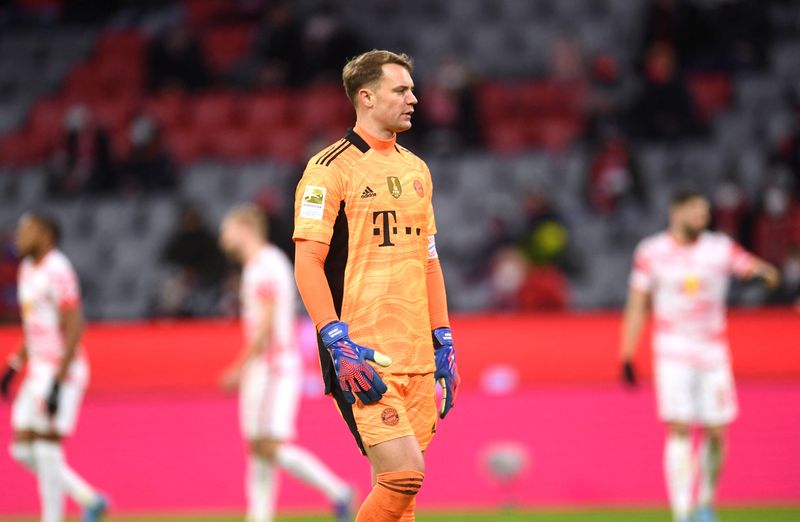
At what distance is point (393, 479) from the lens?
15.6ft

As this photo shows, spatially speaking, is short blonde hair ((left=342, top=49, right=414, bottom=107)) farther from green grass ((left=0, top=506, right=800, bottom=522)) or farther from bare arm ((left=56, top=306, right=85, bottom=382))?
green grass ((left=0, top=506, right=800, bottom=522))

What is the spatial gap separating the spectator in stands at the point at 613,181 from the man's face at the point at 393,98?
29.4 feet

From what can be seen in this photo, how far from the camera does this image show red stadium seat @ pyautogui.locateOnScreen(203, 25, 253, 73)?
55.7 ft

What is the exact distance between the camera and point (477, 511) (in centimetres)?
1001

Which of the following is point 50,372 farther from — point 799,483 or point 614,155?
point 614,155

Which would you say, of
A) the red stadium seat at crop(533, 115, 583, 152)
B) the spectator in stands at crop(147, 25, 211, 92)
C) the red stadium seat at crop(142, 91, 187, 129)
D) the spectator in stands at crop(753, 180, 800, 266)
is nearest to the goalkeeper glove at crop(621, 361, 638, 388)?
the spectator in stands at crop(753, 180, 800, 266)

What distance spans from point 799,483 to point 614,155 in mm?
4968

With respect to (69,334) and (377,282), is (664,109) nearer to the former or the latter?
(69,334)

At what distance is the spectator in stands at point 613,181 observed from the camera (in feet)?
44.9

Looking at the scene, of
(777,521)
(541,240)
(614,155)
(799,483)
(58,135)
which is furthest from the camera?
(58,135)

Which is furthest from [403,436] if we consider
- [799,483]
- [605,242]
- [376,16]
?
[376,16]

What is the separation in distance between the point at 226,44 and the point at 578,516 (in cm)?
989

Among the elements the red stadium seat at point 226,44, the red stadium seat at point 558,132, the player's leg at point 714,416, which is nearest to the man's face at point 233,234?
the player's leg at point 714,416

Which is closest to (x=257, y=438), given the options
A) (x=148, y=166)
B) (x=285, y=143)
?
(x=148, y=166)
